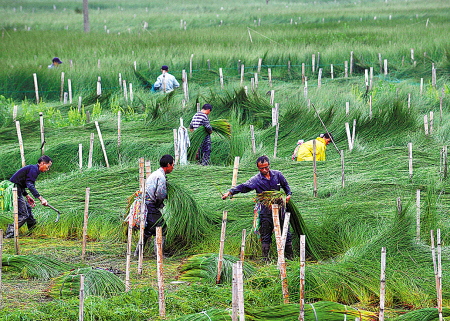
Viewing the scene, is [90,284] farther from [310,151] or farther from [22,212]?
[310,151]

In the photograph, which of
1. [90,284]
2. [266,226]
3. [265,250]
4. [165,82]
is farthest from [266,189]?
[165,82]

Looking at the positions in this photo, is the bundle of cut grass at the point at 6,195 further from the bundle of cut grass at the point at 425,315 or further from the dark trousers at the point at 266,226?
the bundle of cut grass at the point at 425,315

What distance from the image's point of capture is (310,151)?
7.12 meters

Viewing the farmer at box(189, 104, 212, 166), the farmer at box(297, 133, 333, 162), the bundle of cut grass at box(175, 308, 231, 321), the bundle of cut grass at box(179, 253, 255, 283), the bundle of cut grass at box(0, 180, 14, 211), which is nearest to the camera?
the bundle of cut grass at box(175, 308, 231, 321)

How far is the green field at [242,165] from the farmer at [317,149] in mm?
155

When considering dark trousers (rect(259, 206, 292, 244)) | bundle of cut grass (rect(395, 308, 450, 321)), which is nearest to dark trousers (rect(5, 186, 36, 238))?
dark trousers (rect(259, 206, 292, 244))

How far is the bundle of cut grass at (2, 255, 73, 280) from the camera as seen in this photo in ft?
14.6

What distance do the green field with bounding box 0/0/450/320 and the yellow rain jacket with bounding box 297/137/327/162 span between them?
0.15 metres

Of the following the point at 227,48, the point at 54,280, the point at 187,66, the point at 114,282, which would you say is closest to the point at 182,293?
the point at 114,282

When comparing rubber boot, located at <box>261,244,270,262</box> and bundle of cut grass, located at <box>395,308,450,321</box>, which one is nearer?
bundle of cut grass, located at <box>395,308,450,321</box>

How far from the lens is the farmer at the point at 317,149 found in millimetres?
6996

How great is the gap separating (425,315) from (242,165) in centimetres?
381

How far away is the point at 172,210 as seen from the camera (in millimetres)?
5172

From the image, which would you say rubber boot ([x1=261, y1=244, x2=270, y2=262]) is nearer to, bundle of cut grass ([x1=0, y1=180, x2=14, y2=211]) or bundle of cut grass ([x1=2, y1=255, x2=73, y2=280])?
bundle of cut grass ([x1=2, y1=255, x2=73, y2=280])
